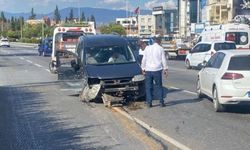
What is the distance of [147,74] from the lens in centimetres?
1447

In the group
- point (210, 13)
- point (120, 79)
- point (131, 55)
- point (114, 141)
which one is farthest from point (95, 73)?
point (210, 13)

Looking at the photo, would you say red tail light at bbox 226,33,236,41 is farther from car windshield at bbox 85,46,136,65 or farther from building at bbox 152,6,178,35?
building at bbox 152,6,178,35

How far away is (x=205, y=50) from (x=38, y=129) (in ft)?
67.3

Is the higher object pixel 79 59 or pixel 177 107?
pixel 79 59

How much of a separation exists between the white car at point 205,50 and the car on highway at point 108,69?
42.6 feet

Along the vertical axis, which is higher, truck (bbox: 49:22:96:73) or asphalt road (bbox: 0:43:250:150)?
truck (bbox: 49:22:96:73)

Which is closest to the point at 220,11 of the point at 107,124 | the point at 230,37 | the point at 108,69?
the point at 230,37

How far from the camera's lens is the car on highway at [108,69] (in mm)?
14914

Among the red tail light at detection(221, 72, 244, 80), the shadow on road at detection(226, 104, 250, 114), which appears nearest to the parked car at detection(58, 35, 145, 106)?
the shadow on road at detection(226, 104, 250, 114)

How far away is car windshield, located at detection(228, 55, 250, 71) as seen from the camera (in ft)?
44.1

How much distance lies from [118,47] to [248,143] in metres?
7.91

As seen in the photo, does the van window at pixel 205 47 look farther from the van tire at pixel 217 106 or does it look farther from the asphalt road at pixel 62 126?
the van tire at pixel 217 106

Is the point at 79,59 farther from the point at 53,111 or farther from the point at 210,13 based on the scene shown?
the point at 210,13

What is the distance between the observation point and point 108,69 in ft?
50.5
